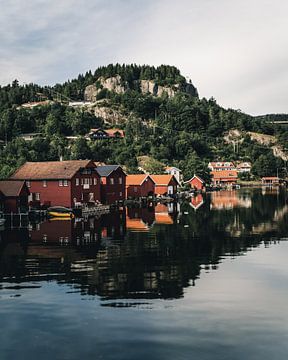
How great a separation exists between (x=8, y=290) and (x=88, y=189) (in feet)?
132

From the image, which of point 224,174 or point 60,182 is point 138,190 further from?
point 224,174

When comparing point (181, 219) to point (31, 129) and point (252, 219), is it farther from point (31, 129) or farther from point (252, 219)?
point (31, 129)

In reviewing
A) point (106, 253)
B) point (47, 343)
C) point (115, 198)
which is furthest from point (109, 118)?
point (47, 343)

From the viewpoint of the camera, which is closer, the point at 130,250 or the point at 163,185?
the point at 130,250

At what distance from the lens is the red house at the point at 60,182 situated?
5627 centimetres

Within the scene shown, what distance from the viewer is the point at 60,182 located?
56.6 metres

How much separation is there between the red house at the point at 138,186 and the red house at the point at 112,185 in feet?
18.2

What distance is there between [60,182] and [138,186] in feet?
71.9

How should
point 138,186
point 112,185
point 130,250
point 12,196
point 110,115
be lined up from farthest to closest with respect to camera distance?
point 110,115, point 138,186, point 112,185, point 12,196, point 130,250

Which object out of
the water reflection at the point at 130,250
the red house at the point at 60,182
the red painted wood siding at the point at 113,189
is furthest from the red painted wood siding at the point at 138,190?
the water reflection at the point at 130,250

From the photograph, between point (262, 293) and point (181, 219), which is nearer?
point (262, 293)

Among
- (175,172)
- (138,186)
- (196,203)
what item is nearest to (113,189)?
(138,186)

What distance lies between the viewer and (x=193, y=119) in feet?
513

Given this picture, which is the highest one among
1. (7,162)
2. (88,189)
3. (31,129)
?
(31,129)
